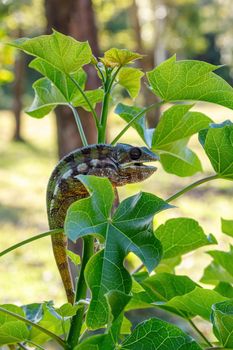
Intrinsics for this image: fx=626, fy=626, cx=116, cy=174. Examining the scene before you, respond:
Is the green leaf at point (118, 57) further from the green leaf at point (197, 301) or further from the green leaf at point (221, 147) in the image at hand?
the green leaf at point (197, 301)

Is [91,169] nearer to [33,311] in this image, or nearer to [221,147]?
[221,147]

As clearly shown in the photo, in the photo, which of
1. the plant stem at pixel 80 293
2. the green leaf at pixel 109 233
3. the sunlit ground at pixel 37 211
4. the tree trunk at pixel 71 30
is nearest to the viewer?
the green leaf at pixel 109 233

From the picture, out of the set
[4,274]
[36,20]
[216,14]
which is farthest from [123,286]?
[216,14]

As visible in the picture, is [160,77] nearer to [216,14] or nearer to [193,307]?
[193,307]

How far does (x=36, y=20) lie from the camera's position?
11680 mm

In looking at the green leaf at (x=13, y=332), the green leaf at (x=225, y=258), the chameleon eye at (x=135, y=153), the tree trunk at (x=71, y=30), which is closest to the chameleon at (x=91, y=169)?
the chameleon eye at (x=135, y=153)

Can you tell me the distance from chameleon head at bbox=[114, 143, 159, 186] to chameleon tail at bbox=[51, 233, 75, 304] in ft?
0.29

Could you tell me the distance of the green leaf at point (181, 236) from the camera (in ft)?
2.27

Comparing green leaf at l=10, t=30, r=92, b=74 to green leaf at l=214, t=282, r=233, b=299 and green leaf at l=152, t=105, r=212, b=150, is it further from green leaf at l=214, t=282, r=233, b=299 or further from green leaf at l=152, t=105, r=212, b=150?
green leaf at l=214, t=282, r=233, b=299

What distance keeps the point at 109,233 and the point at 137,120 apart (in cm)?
25

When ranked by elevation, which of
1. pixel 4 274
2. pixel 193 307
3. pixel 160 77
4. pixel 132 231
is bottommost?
pixel 4 274

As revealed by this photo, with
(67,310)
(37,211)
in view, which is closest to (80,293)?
(67,310)

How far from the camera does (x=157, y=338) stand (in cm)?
53

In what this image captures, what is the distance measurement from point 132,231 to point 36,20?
11.6 meters
